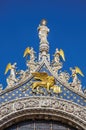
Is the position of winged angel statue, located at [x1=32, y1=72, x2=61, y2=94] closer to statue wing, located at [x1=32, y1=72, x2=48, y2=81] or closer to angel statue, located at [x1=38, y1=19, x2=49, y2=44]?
statue wing, located at [x1=32, y1=72, x2=48, y2=81]

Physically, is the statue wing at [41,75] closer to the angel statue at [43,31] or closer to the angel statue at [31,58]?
the angel statue at [31,58]

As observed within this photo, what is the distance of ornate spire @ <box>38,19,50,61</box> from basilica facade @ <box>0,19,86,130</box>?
117 millimetres

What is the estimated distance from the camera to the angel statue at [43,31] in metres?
13.9

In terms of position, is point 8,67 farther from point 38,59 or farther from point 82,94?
point 82,94

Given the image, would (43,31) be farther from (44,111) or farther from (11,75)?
(44,111)

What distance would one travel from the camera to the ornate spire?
44.9ft

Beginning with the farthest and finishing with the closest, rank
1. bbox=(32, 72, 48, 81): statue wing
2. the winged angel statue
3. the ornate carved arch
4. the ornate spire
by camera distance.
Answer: the ornate spire
bbox=(32, 72, 48, 81): statue wing
the winged angel statue
the ornate carved arch

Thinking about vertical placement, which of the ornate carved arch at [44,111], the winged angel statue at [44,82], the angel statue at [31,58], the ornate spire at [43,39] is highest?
the ornate spire at [43,39]

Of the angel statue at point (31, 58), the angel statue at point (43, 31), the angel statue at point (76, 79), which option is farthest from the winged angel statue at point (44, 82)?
the angel statue at point (43, 31)

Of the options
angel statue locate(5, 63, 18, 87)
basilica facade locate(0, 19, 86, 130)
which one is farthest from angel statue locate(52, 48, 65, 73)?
angel statue locate(5, 63, 18, 87)

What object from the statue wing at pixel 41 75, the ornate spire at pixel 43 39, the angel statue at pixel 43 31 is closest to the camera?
the statue wing at pixel 41 75

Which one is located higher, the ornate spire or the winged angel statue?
the ornate spire

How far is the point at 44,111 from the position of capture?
12.9 m

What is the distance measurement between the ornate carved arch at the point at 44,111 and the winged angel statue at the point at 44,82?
25cm
